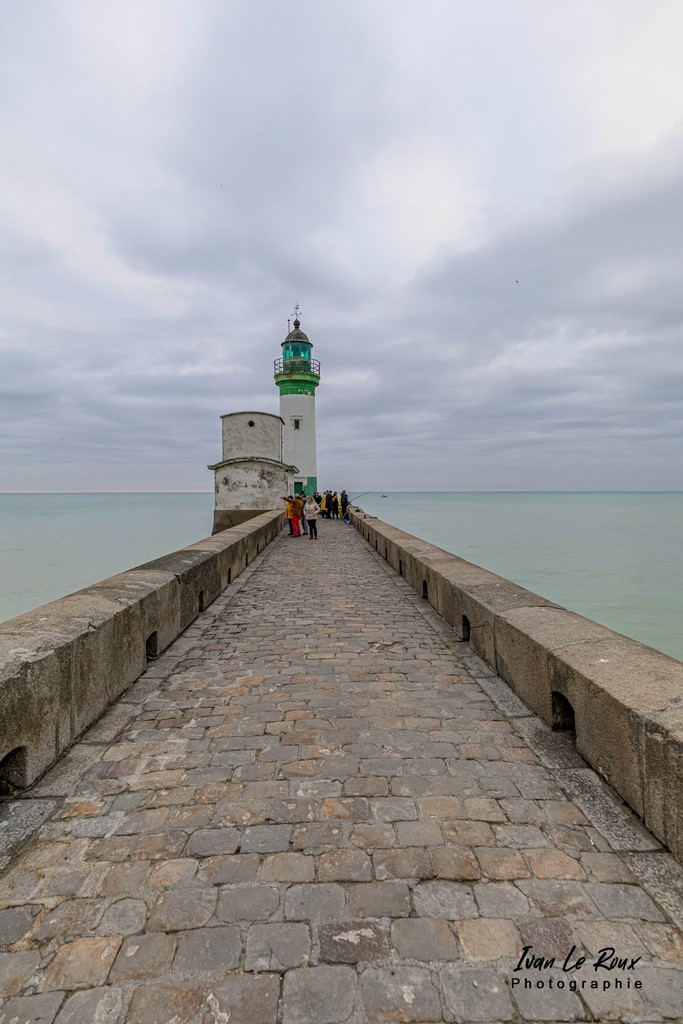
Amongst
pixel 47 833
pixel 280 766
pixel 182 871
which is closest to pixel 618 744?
→ pixel 280 766

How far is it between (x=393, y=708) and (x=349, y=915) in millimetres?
1888

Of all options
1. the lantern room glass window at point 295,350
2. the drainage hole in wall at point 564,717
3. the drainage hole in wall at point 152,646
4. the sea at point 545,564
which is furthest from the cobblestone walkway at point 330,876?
the lantern room glass window at point 295,350

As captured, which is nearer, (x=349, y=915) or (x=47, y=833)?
(x=349, y=915)

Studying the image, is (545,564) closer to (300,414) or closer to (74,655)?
(300,414)

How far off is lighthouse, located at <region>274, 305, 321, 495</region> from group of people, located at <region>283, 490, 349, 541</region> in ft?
9.86

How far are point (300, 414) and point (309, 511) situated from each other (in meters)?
18.8

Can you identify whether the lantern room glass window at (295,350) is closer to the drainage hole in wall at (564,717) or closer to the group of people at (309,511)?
the group of people at (309,511)

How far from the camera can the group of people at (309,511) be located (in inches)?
658

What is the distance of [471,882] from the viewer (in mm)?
2082

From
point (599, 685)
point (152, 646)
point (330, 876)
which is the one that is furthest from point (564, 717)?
point (152, 646)

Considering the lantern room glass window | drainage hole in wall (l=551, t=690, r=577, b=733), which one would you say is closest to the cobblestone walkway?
drainage hole in wall (l=551, t=690, r=577, b=733)

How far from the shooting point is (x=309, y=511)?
16.6 m

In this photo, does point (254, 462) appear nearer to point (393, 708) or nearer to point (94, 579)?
point (94, 579)

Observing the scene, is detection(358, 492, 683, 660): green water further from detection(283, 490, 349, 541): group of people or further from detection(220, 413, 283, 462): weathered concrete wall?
detection(220, 413, 283, 462): weathered concrete wall
